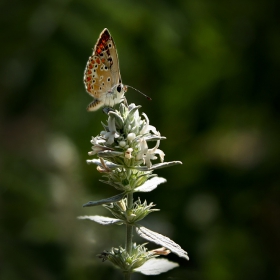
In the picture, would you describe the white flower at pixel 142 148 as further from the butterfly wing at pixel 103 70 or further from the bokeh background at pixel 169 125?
the bokeh background at pixel 169 125

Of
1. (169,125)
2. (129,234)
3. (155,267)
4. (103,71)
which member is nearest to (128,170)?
(129,234)

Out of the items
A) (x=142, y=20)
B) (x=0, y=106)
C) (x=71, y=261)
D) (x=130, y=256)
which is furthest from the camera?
(x=0, y=106)

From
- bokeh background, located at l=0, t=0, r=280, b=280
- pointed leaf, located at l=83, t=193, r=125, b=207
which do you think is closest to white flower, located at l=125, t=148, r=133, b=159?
pointed leaf, located at l=83, t=193, r=125, b=207

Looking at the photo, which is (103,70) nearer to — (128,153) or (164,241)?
(128,153)

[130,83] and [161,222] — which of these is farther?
[130,83]

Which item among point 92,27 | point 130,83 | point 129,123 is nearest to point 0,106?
point 130,83

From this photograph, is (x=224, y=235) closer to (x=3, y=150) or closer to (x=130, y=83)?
(x=130, y=83)

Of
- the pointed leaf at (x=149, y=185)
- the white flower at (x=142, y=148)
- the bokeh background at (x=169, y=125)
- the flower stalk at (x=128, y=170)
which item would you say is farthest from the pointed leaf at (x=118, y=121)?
the bokeh background at (x=169, y=125)
